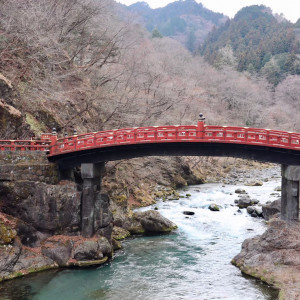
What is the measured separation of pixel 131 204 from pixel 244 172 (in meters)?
28.0

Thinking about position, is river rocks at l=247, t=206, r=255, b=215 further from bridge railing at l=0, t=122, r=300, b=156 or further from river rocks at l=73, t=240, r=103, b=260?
river rocks at l=73, t=240, r=103, b=260

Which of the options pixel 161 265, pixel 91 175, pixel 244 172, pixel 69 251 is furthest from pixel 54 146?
pixel 244 172

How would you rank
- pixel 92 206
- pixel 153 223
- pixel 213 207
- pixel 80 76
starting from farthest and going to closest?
pixel 80 76, pixel 213 207, pixel 153 223, pixel 92 206

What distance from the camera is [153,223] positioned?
1094 inches

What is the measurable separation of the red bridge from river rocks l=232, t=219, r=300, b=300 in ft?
13.6

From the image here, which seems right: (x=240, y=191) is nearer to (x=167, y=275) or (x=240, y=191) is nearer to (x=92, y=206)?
(x=92, y=206)

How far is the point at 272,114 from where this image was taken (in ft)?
241

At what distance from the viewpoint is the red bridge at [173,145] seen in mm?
21812

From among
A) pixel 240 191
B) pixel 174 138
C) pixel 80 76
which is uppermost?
pixel 80 76

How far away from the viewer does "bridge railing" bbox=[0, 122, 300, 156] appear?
2164 centimetres

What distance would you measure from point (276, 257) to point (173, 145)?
8542mm

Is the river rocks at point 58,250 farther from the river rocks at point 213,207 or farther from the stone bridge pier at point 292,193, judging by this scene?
the river rocks at point 213,207

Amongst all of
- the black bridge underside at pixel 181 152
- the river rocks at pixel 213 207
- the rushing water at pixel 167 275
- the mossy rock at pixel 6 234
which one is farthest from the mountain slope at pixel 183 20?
the mossy rock at pixel 6 234

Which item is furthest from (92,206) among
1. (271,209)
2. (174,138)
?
(271,209)
